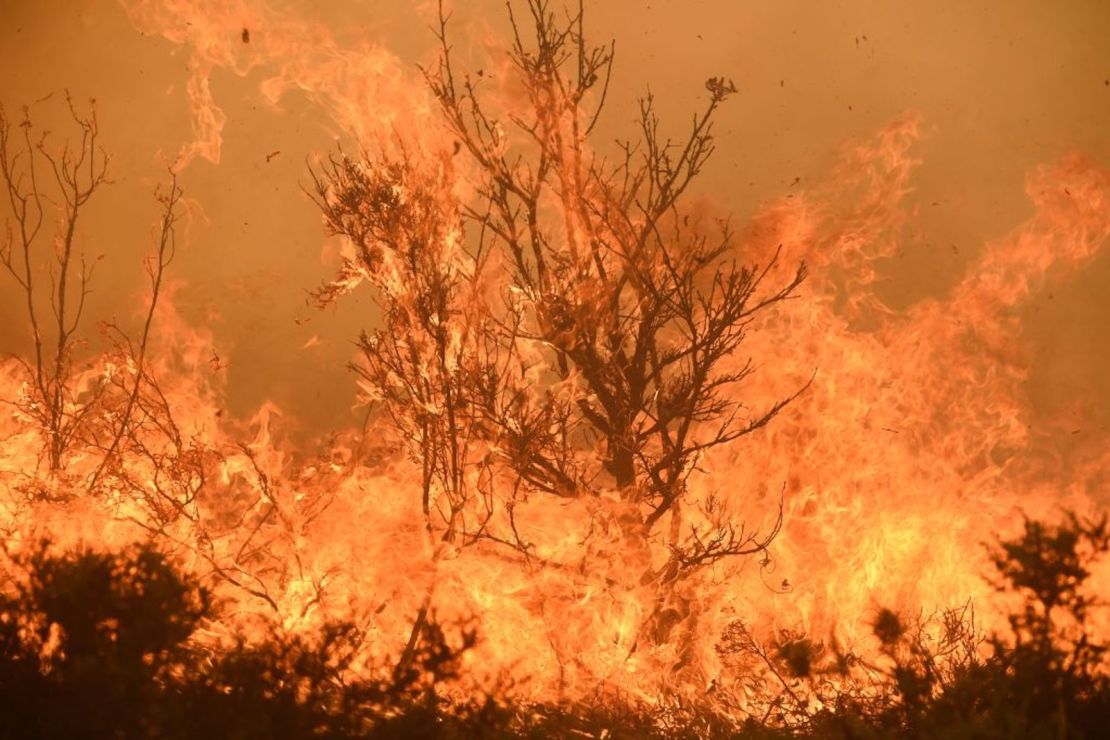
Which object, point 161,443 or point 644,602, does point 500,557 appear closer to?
point 644,602

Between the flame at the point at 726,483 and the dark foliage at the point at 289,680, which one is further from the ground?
the flame at the point at 726,483

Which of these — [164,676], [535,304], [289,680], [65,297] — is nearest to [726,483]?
[535,304]

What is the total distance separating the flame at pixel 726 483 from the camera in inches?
337

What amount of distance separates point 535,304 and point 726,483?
2974 mm

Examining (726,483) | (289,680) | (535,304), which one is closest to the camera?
(289,680)

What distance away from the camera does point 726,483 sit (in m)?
10.0

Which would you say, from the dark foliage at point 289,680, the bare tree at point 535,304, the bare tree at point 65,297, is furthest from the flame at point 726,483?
the dark foliage at point 289,680

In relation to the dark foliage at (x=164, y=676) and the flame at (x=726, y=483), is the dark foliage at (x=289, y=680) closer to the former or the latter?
the dark foliage at (x=164, y=676)

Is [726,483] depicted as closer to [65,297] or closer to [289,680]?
[289,680]

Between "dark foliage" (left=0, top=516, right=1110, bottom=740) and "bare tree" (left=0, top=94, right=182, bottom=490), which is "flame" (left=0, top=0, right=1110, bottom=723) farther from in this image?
"dark foliage" (left=0, top=516, right=1110, bottom=740)

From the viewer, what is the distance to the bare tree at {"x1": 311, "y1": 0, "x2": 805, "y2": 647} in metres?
7.96

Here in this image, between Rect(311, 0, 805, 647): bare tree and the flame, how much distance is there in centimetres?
46

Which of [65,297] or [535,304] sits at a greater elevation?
[65,297]

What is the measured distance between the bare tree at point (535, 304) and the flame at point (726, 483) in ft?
1.51
